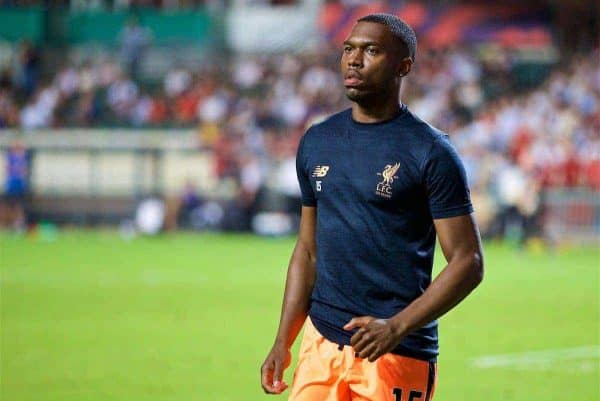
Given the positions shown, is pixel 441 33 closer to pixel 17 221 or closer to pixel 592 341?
pixel 17 221

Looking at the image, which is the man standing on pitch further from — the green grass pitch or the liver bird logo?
the green grass pitch

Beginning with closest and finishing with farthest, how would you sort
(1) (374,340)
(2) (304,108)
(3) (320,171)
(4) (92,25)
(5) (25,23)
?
(1) (374,340), (3) (320,171), (2) (304,108), (4) (92,25), (5) (25,23)

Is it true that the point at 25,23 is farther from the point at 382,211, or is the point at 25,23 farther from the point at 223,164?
the point at 382,211

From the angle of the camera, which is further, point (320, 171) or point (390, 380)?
point (320, 171)

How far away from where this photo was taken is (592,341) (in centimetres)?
1308

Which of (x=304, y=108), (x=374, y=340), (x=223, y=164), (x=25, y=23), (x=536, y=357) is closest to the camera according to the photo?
(x=374, y=340)

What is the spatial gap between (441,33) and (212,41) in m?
6.72

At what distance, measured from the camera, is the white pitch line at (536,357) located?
1155 cm

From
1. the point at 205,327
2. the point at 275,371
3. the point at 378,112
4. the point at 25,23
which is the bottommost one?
the point at 205,327

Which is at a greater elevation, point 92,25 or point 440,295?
point 440,295

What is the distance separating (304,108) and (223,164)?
2.93 meters

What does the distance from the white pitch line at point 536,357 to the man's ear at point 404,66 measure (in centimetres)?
674

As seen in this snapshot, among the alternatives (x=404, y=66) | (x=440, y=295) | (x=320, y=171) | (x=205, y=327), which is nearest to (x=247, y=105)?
(x=205, y=327)

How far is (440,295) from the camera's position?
15.5 ft
